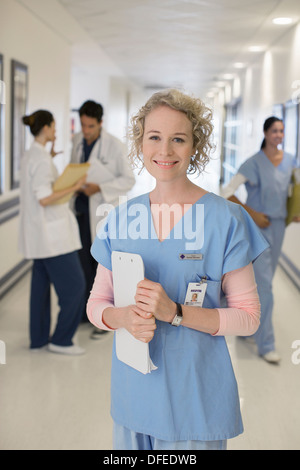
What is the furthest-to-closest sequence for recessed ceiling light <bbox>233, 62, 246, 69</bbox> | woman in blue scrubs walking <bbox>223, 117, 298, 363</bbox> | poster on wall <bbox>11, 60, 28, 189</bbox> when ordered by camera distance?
1. recessed ceiling light <bbox>233, 62, 246, 69</bbox>
2. poster on wall <bbox>11, 60, 28, 189</bbox>
3. woman in blue scrubs walking <bbox>223, 117, 298, 363</bbox>

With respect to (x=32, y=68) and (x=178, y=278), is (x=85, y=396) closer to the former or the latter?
(x=178, y=278)

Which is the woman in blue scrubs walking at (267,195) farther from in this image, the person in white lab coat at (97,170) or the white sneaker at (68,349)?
the white sneaker at (68,349)

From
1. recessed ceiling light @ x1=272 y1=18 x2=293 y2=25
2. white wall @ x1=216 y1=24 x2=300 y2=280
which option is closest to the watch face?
white wall @ x1=216 y1=24 x2=300 y2=280

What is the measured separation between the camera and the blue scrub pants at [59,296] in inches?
137

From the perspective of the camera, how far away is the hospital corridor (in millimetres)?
1303

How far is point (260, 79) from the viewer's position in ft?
28.7

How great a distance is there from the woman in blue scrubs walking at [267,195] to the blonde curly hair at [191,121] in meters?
2.07

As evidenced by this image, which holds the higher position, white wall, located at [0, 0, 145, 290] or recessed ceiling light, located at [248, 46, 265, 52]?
recessed ceiling light, located at [248, 46, 265, 52]

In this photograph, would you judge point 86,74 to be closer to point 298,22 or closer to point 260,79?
point 260,79

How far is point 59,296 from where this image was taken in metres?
3.54

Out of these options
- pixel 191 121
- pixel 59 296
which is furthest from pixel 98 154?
pixel 191 121

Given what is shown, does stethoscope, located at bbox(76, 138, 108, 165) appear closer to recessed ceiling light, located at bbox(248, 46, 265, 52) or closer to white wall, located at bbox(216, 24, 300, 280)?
white wall, located at bbox(216, 24, 300, 280)
